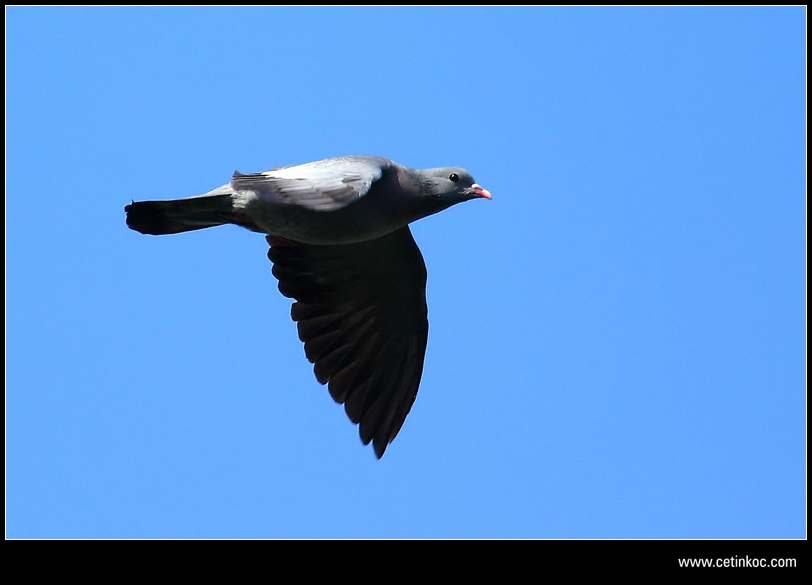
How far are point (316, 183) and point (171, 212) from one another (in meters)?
1.08

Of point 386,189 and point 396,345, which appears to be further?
point 396,345

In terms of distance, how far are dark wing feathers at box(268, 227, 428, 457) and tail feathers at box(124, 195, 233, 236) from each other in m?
1.36

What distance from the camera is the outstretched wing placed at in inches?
376

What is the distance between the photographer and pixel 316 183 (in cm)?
962

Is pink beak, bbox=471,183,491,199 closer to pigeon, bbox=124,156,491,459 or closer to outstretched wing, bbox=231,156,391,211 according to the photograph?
pigeon, bbox=124,156,491,459

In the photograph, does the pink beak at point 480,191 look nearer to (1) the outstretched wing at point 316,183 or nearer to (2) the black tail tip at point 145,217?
(1) the outstretched wing at point 316,183

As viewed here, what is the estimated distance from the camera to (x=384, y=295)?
11695mm

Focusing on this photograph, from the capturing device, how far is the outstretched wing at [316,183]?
31.3 ft

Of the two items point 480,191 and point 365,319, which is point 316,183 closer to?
point 480,191
